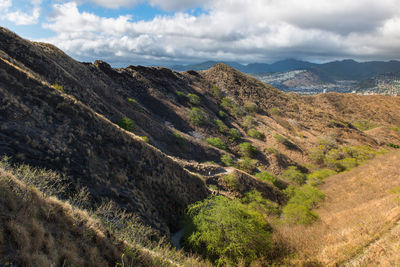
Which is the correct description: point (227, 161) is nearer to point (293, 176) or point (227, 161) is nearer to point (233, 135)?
point (293, 176)

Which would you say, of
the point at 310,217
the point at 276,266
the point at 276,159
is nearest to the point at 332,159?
the point at 276,159

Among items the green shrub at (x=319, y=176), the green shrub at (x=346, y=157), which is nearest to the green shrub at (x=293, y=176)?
the green shrub at (x=319, y=176)

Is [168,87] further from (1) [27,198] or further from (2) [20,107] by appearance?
(1) [27,198]

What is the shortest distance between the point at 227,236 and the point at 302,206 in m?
14.7

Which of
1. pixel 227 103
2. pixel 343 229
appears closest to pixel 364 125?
pixel 227 103

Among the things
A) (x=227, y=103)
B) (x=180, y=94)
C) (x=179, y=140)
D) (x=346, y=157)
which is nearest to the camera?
(x=179, y=140)

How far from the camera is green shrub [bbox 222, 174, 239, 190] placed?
25.6m

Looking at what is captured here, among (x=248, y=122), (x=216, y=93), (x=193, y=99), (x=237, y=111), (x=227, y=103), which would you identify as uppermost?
(x=216, y=93)

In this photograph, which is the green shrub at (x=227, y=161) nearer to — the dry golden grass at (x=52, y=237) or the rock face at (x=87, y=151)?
the rock face at (x=87, y=151)

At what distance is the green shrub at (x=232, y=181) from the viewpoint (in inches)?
1006

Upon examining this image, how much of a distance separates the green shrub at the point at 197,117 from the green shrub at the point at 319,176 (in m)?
22.9

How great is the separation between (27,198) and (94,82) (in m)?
32.9

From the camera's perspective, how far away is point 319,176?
3812 cm

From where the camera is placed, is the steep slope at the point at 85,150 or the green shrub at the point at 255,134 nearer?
the steep slope at the point at 85,150
